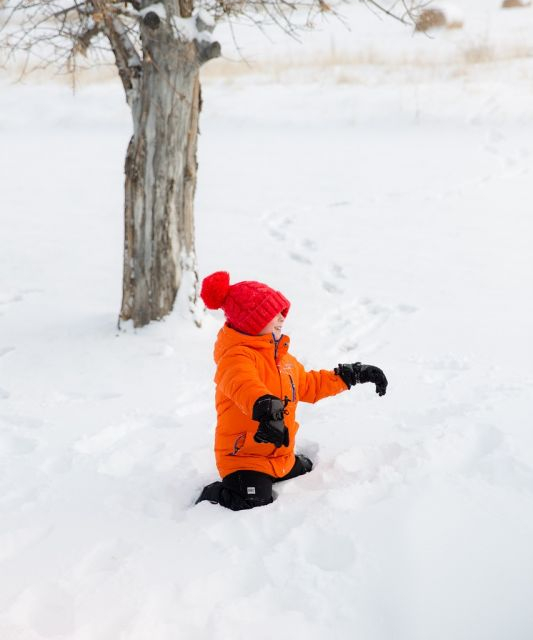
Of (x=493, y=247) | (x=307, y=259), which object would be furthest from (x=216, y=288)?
(x=493, y=247)

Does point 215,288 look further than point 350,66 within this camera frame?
No

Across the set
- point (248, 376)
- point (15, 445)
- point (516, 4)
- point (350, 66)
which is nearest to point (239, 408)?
point (248, 376)

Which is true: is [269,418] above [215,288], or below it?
below

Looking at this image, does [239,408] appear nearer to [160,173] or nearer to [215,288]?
[215,288]

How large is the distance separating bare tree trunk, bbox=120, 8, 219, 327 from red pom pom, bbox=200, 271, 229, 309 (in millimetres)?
2177

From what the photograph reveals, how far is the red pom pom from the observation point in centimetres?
314

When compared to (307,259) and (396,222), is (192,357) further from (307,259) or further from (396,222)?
(396,222)

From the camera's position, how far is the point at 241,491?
3.03 m

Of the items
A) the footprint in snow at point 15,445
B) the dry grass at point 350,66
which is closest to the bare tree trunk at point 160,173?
the footprint in snow at point 15,445

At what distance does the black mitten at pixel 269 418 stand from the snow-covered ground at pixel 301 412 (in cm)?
38

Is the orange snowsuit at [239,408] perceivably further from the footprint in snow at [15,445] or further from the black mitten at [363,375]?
the footprint in snow at [15,445]

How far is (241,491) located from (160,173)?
2.85 metres

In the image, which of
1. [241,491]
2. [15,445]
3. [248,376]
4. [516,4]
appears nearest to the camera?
[248,376]

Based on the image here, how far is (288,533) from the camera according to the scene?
2.72 m
